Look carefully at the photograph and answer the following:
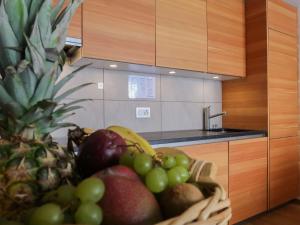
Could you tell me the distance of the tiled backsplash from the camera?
1.93 m

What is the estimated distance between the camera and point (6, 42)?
473mm

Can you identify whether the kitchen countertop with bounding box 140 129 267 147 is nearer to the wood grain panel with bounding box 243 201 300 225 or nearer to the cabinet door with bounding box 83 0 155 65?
the cabinet door with bounding box 83 0 155 65

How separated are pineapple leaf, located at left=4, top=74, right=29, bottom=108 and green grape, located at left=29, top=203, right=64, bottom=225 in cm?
25

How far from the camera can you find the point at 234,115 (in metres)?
2.70

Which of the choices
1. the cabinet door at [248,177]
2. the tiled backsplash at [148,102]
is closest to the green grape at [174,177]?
the tiled backsplash at [148,102]

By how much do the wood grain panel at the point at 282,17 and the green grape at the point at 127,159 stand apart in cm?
247

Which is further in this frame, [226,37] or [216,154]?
[226,37]

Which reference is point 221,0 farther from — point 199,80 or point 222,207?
point 222,207

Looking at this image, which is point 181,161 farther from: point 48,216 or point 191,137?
point 191,137

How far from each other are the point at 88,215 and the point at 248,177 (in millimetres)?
2200

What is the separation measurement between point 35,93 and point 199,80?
89.3 inches

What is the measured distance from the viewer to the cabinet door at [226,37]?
226 cm

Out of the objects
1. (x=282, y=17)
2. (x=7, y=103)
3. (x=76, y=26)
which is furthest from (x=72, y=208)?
(x=282, y=17)

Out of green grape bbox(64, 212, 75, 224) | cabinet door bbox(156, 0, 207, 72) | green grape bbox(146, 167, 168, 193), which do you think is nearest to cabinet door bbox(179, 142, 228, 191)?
cabinet door bbox(156, 0, 207, 72)
